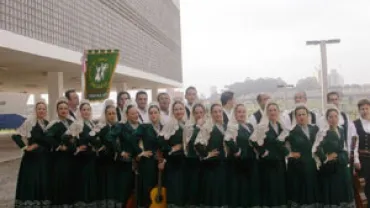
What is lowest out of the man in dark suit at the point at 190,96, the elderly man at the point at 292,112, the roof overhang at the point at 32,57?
the elderly man at the point at 292,112

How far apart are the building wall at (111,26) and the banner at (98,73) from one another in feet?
33.1

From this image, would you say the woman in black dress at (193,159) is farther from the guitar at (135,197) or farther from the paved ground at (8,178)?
the paved ground at (8,178)

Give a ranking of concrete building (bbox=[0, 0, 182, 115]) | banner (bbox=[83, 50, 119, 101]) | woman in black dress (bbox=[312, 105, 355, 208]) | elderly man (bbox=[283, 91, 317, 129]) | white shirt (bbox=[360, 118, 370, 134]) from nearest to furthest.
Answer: woman in black dress (bbox=[312, 105, 355, 208]) → white shirt (bbox=[360, 118, 370, 134]) → elderly man (bbox=[283, 91, 317, 129]) → banner (bbox=[83, 50, 119, 101]) → concrete building (bbox=[0, 0, 182, 115])

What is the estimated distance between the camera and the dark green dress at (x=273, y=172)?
16.0 ft

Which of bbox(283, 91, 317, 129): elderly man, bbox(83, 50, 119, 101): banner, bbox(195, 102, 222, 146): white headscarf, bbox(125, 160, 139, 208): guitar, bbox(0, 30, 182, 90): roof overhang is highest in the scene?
bbox(0, 30, 182, 90): roof overhang

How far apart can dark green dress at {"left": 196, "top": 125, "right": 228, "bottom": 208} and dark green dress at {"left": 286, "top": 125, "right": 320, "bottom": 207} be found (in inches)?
32.9

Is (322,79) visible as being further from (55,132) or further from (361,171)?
(55,132)

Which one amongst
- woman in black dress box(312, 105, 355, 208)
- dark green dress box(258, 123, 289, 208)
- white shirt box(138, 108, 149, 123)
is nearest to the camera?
woman in black dress box(312, 105, 355, 208)

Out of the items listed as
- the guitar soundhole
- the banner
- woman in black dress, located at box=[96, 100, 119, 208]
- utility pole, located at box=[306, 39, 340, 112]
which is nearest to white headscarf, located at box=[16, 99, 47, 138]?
woman in black dress, located at box=[96, 100, 119, 208]

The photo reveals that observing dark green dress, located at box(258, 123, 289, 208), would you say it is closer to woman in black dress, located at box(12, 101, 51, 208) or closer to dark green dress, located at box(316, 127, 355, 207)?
dark green dress, located at box(316, 127, 355, 207)

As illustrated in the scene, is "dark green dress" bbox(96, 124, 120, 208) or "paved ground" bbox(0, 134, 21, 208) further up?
"dark green dress" bbox(96, 124, 120, 208)

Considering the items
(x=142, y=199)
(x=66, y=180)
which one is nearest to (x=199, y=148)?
(x=142, y=199)

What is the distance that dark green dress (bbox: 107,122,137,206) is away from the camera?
539 cm

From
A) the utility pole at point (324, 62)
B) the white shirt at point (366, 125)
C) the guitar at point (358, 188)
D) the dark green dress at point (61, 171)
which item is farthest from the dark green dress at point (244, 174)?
the utility pole at point (324, 62)
